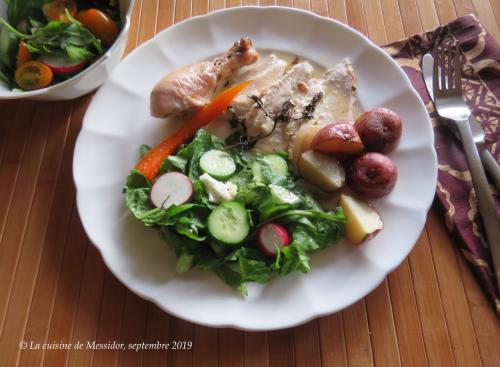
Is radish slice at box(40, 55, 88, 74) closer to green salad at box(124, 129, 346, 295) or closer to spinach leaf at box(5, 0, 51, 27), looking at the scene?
spinach leaf at box(5, 0, 51, 27)

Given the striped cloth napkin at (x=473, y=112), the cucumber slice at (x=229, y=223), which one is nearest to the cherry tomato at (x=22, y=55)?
the cucumber slice at (x=229, y=223)

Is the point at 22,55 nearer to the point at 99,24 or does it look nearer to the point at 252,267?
the point at 99,24

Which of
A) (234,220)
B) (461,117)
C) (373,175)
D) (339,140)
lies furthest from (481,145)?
(234,220)

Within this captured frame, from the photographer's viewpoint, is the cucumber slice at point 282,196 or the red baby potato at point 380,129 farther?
the red baby potato at point 380,129

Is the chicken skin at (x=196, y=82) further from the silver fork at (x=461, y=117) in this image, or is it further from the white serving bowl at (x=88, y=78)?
the silver fork at (x=461, y=117)

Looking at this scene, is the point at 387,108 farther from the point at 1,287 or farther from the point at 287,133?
the point at 1,287

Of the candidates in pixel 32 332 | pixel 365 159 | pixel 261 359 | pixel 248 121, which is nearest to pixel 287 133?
pixel 248 121
